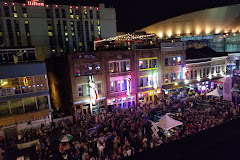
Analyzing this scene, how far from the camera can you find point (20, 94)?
72.4ft

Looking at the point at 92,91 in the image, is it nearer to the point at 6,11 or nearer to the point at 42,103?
the point at 42,103

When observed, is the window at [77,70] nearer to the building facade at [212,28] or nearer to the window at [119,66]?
the window at [119,66]

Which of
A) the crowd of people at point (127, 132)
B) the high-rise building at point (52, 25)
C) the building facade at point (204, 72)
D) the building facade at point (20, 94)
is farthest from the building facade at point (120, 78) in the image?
the high-rise building at point (52, 25)

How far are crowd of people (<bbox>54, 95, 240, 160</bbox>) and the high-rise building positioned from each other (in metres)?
45.0

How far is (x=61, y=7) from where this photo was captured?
64.4m

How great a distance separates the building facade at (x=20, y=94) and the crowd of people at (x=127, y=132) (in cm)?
629

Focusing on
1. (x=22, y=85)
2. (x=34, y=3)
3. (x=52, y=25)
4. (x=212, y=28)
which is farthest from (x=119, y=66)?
(x=34, y=3)

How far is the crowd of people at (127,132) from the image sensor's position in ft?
55.3

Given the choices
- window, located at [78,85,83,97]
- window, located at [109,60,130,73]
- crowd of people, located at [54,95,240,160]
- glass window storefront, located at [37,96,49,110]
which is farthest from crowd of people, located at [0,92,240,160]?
window, located at [109,60,130,73]

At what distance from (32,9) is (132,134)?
58.3m

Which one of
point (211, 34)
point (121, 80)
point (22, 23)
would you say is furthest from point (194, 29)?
point (22, 23)

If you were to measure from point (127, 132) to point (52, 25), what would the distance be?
55882mm

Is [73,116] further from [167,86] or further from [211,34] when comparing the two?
[211,34]

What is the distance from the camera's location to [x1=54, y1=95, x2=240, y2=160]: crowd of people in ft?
55.3
